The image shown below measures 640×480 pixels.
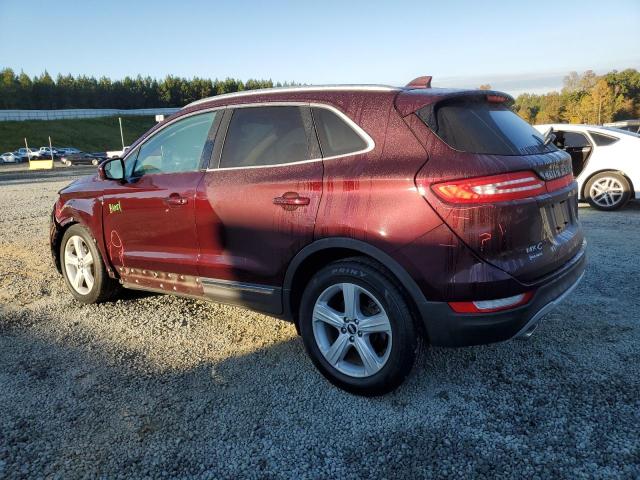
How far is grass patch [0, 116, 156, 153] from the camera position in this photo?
72.5m

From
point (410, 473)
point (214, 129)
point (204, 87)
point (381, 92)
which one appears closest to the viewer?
point (410, 473)

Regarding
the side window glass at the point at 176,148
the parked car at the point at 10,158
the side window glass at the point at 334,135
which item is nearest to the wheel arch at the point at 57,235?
the side window glass at the point at 176,148

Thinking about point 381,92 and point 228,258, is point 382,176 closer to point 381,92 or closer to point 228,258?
point 381,92

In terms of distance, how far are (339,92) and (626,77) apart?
348 ft

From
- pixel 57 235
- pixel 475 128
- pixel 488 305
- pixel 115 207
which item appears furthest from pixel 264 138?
pixel 57 235

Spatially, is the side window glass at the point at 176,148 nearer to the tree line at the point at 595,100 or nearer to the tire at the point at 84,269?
the tire at the point at 84,269

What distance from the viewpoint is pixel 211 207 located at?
350 cm

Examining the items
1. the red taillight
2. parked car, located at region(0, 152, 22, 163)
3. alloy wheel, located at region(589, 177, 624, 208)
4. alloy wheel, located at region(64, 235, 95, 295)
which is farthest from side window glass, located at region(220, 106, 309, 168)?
parked car, located at region(0, 152, 22, 163)

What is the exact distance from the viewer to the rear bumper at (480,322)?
262cm

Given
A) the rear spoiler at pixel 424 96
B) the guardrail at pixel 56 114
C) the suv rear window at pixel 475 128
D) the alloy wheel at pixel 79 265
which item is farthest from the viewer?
the guardrail at pixel 56 114

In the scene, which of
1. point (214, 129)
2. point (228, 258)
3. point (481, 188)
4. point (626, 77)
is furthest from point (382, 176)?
point (626, 77)

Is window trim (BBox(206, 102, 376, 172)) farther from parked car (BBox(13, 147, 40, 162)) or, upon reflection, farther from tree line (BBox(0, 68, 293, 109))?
tree line (BBox(0, 68, 293, 109))

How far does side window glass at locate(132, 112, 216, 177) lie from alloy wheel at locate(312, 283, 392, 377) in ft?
4.93

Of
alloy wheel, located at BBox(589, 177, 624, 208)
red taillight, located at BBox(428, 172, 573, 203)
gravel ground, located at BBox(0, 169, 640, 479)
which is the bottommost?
gravel ground, located at BBox(0, 169, 640, 479)
